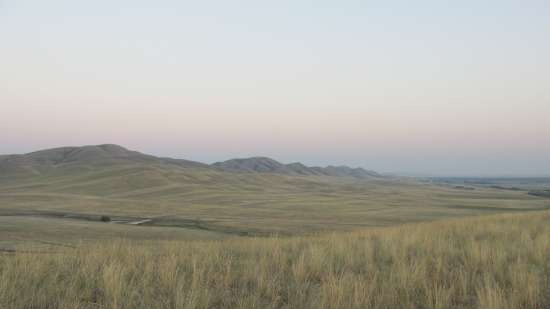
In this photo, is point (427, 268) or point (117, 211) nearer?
point (427, 268)

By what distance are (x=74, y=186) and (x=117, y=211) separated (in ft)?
226

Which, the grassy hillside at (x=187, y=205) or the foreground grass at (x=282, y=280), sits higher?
the foreground grass at (x=282, y=280)

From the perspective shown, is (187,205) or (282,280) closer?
(282,280)

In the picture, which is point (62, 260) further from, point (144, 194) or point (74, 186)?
point (74, 186)

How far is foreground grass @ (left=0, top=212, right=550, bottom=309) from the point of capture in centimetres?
641

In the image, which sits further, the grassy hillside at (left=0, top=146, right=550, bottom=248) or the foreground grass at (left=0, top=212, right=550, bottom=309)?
the grassy hillside at (left=0, top=146, right=550, bottom=248)

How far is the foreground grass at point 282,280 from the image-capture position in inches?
252

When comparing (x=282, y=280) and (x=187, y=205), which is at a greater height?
(x=282, y=280)

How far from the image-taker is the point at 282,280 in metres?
8.00

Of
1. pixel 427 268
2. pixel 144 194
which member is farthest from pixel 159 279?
pixel 144 194

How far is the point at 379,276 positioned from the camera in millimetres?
8195

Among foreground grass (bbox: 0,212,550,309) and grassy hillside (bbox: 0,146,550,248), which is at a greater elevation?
foreground grass (bbox: 0,212,550,309)

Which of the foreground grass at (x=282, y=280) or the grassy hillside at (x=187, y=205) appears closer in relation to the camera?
the foreground grass at (x=282, y=280)

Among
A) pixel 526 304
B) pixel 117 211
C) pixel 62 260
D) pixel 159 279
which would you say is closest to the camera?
pixel 526 304
